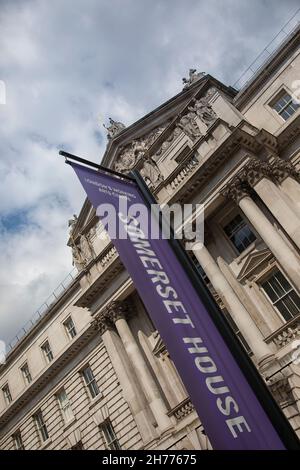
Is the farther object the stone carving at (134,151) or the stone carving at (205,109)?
the stone carving at (134,151)

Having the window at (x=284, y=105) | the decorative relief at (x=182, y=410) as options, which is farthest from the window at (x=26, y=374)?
the window at (x=284, y=105)

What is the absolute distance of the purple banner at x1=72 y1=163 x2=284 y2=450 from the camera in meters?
5.29

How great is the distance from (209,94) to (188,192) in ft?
23.0

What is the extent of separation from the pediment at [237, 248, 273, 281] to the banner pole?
12790mm

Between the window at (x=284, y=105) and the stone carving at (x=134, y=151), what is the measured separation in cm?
750

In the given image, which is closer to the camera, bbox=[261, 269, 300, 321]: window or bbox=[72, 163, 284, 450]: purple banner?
bbox=[72, 163, 284, 450]: purple banner

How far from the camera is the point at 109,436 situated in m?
23.9

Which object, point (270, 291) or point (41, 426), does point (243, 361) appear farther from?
point (41, 426)

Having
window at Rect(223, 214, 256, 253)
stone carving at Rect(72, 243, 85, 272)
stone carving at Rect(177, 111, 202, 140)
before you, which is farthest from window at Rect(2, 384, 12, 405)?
stone carving at Rect(177, 111, 202, 140)

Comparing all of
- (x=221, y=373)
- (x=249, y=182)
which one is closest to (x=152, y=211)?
(x=221, y=373)

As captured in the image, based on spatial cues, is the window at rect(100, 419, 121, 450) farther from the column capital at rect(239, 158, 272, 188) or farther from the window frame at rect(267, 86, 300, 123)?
the window frame at rect(267, 86, 300, 123)

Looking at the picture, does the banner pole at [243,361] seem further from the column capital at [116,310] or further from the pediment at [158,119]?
the pediment at [158,119]

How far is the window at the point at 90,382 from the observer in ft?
84.7
